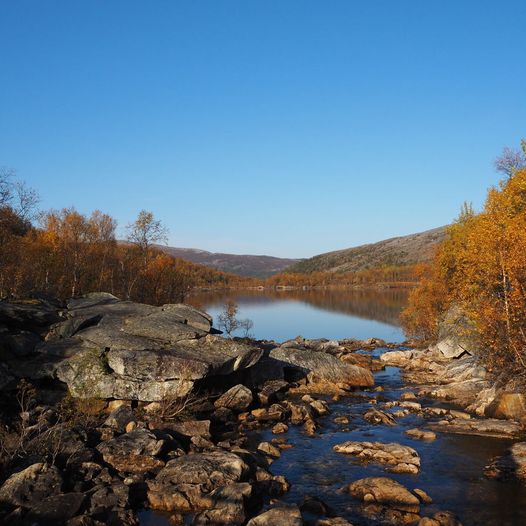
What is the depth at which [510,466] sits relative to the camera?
16.2 m

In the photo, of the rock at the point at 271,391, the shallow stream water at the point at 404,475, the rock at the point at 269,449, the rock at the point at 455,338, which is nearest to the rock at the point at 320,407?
the shallow stream water at the point at 404,475

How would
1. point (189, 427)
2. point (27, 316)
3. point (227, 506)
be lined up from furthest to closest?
1. point (27, 316)
2. point (189, 427)
3. point (227, 506)

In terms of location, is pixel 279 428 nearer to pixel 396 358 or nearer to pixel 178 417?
pixel 178 417

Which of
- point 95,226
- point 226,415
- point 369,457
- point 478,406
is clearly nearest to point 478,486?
point 369,457

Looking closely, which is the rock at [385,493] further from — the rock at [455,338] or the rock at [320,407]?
the rock at [455,338]

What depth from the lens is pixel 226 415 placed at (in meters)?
22.8

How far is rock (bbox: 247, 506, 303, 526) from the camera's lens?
38.5 ft

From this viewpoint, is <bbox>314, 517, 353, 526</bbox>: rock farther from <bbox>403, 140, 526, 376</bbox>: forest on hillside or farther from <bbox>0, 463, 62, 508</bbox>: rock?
<bbox>403, 140, 526, 376</bbox>: forest on hillside

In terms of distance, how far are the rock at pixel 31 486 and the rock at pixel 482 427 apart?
1543cm

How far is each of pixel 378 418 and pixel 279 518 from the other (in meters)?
12.1

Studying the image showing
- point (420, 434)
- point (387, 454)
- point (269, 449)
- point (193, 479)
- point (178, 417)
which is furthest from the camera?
point (178, 417)

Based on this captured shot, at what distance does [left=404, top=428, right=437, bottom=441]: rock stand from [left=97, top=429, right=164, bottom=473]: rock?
1051 centimetres

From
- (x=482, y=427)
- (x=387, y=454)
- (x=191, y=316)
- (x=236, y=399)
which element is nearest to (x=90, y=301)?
(x=191, y=316)

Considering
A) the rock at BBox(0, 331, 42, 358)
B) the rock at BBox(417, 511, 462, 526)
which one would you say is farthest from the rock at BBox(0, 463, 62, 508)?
the rock at BBox(0, 331, 42, 358)
